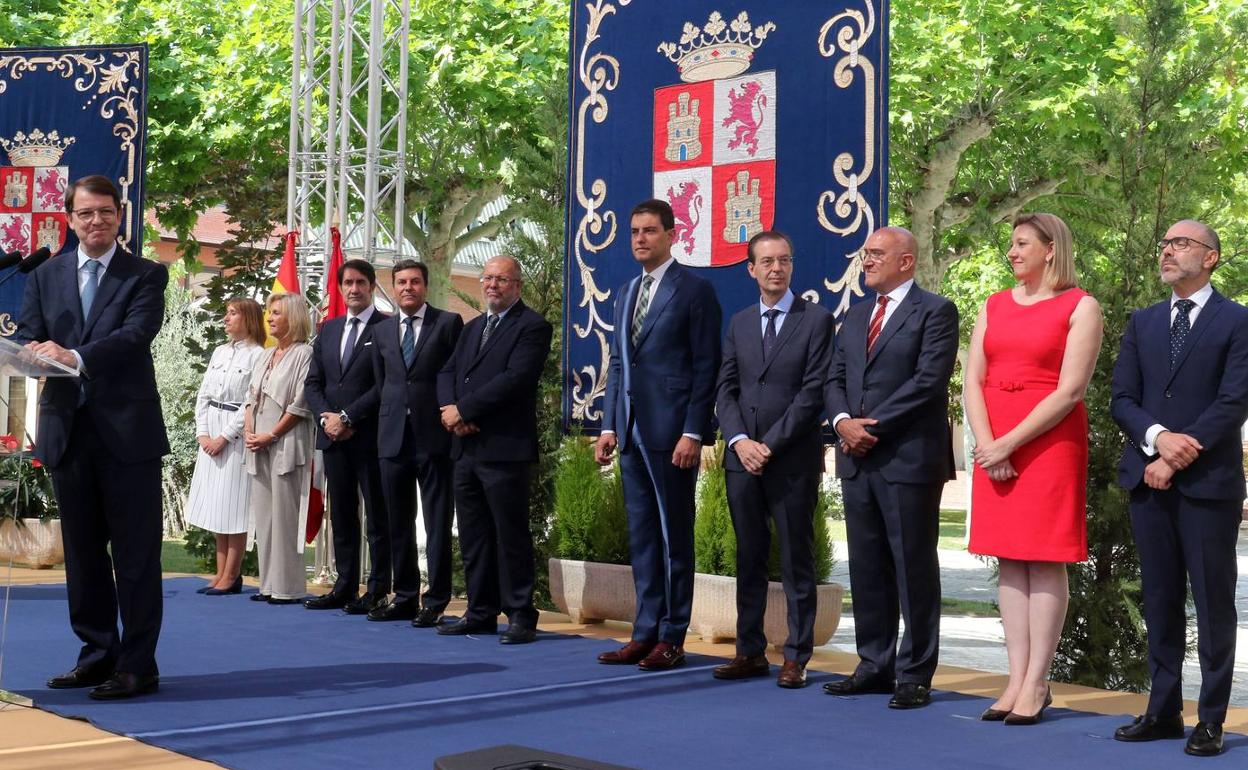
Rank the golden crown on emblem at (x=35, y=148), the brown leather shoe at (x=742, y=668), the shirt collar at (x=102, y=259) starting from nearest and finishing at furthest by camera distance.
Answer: the shirt collar at (x=102, y=259) < the brown leather shoe at (x=742, y=668) < the golden crown on emblem at (x=35, y=148)

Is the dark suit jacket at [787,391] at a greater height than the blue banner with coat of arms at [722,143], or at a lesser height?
lesser

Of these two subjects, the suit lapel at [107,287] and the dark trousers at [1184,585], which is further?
the suit lapel at [107,287]

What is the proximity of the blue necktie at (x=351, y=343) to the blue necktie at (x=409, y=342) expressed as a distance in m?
0.39

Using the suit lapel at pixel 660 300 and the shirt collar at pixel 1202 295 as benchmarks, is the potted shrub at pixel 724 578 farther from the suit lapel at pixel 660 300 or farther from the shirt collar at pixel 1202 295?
the shirt collar at pixel 1202 295

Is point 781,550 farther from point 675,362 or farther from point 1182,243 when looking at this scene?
point 1182,243

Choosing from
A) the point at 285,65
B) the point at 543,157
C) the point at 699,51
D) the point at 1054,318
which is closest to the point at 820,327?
the point at 1054,318

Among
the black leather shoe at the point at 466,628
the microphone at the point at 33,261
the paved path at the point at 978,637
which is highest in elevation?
the microphone at the point at 33,261

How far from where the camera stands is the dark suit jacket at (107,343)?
487cm

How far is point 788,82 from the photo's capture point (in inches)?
268

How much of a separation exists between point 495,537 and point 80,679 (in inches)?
84.3

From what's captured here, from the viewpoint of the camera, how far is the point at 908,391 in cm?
508

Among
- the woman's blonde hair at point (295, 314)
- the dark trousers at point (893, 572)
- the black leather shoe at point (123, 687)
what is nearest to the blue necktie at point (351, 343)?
the woman's blonde hair at point (295, 314)

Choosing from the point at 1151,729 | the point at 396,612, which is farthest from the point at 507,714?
the point at 396,612

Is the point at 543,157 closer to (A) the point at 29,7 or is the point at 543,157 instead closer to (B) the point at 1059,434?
(B) the point at 1059,434
